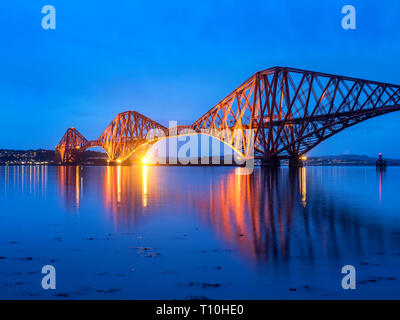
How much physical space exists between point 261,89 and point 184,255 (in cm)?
6461

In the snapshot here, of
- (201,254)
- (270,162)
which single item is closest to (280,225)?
(201,254)

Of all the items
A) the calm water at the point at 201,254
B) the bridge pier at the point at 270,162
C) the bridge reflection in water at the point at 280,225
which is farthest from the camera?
the bridge pier at the point at 270,162

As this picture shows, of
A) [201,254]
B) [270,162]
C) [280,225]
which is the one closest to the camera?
[201,254]

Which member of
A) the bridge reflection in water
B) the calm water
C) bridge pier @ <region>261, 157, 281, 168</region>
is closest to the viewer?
the calm water

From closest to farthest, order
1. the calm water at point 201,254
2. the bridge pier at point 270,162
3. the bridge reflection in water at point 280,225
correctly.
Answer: the calm water at point 201,254
the bridge reflection in water at point 280,225
the bridge pier at point 270,162

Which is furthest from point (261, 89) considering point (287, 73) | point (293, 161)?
point (293, 161)

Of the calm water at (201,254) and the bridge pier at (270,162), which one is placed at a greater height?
the bridge pier at (270,162)

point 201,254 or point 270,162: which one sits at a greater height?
point 270,162

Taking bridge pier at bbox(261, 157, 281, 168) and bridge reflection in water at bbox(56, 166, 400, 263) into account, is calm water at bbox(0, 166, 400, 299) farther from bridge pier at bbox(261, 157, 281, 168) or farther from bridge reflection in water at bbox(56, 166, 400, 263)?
bridge pier at bbox(261, 157, 281, 168)

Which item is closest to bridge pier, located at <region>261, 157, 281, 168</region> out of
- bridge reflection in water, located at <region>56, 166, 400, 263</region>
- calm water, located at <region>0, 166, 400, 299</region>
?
bridge reflection in water, located at <region>56, 166, 400, 263</region>

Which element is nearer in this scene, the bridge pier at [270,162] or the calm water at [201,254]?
the calm water at [201,254]

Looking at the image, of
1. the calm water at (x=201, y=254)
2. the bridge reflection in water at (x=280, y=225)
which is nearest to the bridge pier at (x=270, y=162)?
the bridge reflection in water at (x=280, y=225)

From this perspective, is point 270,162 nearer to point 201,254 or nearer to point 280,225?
point 280,225

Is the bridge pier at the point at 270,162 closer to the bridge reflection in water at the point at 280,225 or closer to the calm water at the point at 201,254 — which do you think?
the bridge reflection in water at the point at 280,225
